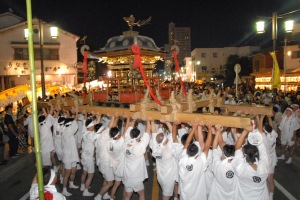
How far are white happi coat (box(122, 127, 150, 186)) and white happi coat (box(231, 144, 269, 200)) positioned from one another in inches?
70.4

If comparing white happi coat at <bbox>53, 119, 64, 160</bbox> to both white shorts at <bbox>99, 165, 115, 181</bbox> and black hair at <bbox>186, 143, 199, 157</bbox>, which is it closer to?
white shorts at <bbox>99, 165, 115, 181</bbox>

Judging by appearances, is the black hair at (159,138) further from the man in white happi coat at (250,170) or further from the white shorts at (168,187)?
the man in white happi coat at (250,170)

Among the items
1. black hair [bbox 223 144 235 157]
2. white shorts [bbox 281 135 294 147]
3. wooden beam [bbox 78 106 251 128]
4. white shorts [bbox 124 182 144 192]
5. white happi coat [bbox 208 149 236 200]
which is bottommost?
white shorts [bbox 124 182 144 192]

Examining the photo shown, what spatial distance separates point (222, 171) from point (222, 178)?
13cm

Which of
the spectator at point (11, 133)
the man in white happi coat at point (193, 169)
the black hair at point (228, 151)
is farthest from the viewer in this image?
the spectator at point (11, 133)

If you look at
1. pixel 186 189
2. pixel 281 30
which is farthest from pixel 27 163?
pixel 281 30

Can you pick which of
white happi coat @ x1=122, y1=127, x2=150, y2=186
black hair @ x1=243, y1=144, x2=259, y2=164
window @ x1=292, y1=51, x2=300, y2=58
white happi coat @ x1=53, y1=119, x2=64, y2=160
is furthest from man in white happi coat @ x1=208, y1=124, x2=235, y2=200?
window @ x1=292, y1=51, x2=300, y2=58

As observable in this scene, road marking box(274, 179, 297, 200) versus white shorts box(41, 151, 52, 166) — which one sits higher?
white shorts box(41, 151, 52, 166)

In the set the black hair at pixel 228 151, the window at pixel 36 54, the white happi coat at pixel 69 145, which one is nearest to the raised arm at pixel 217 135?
the black hair at pixel 228 151

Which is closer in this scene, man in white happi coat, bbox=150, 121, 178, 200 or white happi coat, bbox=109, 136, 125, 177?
man in white happi coat, bbox=150, 121, 178, 200

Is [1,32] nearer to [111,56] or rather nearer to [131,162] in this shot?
[111,56]

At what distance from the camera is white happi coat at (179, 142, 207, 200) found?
4.50 m

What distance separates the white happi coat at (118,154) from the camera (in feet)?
18.7

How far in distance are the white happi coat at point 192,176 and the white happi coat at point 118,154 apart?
153 centimetres
